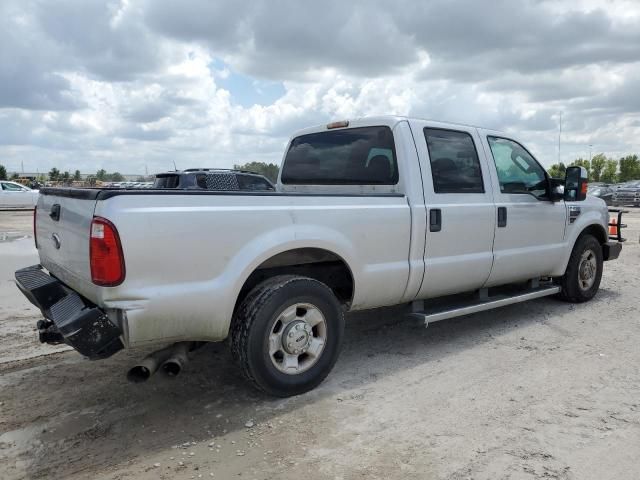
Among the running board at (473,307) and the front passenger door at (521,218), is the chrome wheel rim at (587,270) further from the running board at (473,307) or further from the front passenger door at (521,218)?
the front passenger door at (521,218)

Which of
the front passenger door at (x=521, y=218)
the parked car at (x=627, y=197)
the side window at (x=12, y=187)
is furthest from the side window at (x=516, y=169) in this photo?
the parked car at (x=627, y=197)

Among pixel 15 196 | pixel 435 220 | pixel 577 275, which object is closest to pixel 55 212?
pixel 435 220

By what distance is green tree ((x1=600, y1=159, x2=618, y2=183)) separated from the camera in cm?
10294

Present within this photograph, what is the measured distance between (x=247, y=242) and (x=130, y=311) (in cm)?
82

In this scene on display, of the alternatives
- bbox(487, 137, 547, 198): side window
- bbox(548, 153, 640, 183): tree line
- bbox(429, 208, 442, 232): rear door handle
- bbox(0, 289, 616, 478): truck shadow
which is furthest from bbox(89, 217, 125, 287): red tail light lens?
bbox(548, 153, 640, 183): tree line

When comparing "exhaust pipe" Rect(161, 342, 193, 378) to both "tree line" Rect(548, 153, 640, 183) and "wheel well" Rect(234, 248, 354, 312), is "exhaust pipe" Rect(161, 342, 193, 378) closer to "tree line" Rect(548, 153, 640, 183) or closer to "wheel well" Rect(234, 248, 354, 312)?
"wheel well" Rect(234, 248, 354, 312)

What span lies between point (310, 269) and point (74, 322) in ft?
5.86

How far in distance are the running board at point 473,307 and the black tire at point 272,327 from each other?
99cm

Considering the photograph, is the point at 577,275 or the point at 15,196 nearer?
the point at 577,275

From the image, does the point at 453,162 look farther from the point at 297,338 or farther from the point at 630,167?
the point at 630,167

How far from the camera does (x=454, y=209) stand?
184 inches

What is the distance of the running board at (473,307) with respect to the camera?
15.0ft

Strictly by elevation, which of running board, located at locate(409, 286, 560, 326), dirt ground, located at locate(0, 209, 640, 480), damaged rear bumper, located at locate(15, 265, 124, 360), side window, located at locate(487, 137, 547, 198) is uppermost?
side window, located at locate(487, 137, 547, 198)

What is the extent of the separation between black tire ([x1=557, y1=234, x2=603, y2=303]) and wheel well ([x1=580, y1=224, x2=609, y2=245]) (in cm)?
5
